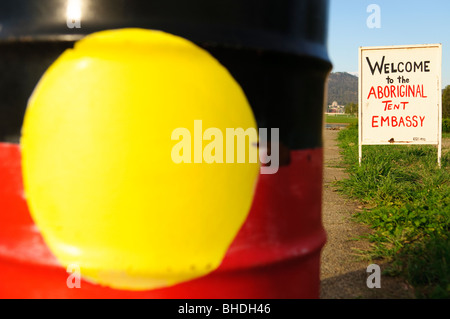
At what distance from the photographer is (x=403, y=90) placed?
258 inches

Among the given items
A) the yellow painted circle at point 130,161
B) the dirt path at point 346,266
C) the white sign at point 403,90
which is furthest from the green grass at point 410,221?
the yellow painted circle at point 130,161

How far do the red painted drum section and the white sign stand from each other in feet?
19.1

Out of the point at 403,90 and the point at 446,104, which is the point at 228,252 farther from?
the point at 446,104

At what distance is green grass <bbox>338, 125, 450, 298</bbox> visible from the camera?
262 centimetres

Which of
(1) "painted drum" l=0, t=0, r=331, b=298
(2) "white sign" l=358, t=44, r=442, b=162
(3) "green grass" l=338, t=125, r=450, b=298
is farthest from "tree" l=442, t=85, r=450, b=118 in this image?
(1) "painted drum" l=0, t=0, r=331, b=298

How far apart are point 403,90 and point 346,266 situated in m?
4.29

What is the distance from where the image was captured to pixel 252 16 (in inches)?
40.8

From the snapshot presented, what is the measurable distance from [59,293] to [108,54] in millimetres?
526

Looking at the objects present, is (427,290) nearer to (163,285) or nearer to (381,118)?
(163,285)

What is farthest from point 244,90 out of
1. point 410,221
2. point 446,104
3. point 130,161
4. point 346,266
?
point 446,104

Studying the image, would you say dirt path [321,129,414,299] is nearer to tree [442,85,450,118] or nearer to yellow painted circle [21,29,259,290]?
yellow painted circle [21,29,259,290]

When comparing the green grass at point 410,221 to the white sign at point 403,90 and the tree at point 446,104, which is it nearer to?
the white sign at point 403,90

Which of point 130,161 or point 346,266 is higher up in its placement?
point 130,161
